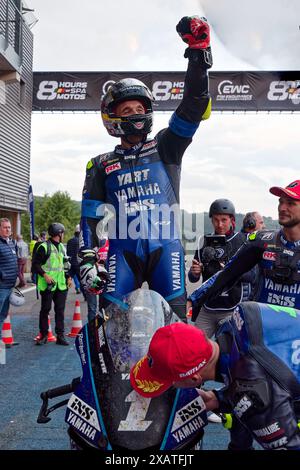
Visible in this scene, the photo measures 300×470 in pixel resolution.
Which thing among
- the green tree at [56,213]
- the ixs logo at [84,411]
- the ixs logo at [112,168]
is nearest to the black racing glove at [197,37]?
the ixs logo at [112,168]

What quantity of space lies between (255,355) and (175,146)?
1768 mm

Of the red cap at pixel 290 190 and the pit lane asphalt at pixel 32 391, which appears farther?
the pit lane asphalt at pixel 32 391

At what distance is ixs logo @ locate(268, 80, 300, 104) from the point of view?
2191cm

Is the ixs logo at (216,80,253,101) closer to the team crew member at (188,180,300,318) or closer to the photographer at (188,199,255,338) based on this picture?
the photographer at (188,199,255,338)

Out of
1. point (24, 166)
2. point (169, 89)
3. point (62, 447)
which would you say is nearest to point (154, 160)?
point (62, 447)

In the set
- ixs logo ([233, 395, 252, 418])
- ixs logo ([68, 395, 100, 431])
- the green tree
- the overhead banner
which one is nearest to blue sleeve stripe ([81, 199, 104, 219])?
ixs logo ([68, 395, 100, 431])

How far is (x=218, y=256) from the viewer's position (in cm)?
516

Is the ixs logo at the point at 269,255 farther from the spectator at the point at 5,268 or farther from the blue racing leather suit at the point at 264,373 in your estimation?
the spectator at the point at 5,268

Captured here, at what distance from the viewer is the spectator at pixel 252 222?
22.8 feet

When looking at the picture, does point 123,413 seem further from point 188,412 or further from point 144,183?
point 144,183

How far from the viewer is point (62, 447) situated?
365 centimetres

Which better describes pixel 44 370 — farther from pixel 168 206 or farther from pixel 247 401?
pixel 247 401

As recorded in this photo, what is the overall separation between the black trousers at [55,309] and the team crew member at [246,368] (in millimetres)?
5928

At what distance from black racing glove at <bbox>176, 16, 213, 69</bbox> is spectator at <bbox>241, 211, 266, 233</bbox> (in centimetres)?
416
